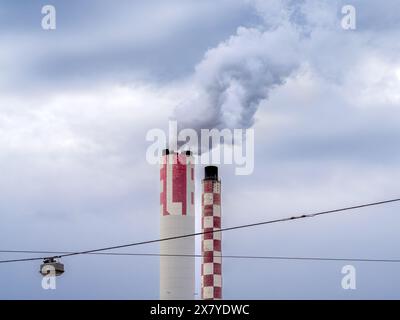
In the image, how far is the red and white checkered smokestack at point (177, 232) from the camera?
175ft

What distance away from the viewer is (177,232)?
53.0 m

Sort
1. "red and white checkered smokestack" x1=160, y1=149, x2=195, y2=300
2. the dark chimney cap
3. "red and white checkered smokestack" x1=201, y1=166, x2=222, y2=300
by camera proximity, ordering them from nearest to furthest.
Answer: "red and white checkered smokestack" x1=160, y1=149, x2=195, y2=300
"red and white checkered smokestack" x1=201, y1=166, x2=222, y2=300
the dark chimney cap

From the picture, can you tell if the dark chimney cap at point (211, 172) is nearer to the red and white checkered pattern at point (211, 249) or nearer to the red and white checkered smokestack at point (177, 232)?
the red and white checkered pattern at point (211, 249)

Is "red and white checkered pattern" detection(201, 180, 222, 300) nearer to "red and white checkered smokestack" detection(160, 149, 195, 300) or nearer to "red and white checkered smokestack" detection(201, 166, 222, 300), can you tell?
"red and white checkered smokestack" detection(201, 166, 222, 300)

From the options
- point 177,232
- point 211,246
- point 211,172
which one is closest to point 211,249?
point 211,246

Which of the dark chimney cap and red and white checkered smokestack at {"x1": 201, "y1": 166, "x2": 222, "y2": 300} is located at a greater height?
the dark chimney cap

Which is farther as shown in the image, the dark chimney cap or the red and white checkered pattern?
the dark chimney cap

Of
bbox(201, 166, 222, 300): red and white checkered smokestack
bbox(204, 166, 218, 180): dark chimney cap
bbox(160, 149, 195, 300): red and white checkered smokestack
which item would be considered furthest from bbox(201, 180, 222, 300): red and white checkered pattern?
bbox(160, 149, 195, 300): red and white checkered smokestack

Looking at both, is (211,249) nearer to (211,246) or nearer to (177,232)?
(211,246)

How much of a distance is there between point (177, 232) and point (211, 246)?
4330 mm

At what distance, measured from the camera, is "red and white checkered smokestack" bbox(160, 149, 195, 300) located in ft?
175

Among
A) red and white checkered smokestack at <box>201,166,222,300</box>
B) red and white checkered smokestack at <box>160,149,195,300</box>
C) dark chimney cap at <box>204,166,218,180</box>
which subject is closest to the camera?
red and white checkered smokestack at <box>160,149,195,300</box>
